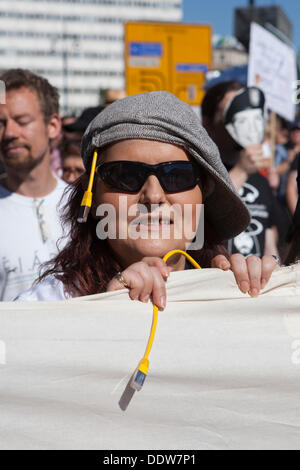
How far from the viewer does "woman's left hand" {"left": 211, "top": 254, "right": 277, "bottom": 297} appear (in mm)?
1376

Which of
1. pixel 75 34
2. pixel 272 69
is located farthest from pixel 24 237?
pixel 75 34

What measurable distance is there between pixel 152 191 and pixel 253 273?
38cm

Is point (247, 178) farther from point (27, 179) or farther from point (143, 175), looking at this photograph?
point (143, 175)

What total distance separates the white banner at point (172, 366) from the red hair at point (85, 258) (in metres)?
0.34

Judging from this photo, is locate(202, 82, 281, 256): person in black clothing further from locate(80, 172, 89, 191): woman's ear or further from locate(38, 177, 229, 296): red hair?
locate(80, 172, 89, 191): woman's ear

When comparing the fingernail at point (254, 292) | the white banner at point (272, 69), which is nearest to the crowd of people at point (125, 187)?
the fingernail at point (254, 292)

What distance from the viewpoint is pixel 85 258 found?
184 cm

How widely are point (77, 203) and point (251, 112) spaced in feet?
5.56

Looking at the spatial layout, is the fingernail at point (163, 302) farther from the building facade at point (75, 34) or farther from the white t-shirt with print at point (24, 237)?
the building facade at point (75, 34)

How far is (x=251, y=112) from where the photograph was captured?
338 cm

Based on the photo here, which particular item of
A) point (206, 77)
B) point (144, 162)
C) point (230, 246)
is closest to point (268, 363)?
point (144, 162)

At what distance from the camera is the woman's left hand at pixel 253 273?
4.51 ft

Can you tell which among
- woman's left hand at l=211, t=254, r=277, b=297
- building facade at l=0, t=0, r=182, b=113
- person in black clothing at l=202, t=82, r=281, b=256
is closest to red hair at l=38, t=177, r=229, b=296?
woman's left hand at l=211, t=254, r=277, b=297
